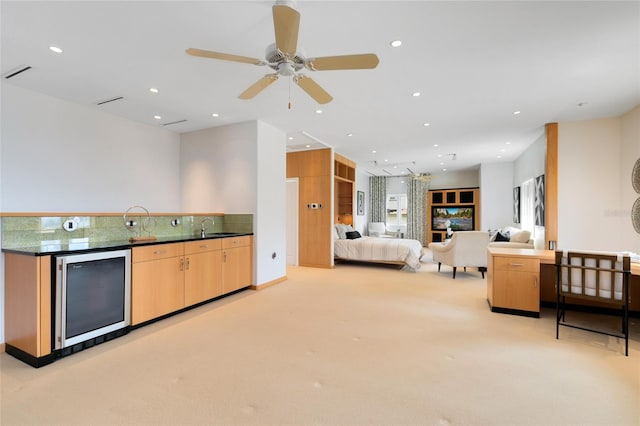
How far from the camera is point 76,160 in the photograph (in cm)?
429

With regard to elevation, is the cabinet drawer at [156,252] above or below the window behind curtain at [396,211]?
below

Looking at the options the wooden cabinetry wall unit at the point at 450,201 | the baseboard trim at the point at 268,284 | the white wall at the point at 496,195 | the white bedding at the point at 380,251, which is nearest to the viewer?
the baseboard trim at the point at 268,284

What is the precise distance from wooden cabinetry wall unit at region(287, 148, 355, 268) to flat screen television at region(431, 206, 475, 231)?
5641 millimetres

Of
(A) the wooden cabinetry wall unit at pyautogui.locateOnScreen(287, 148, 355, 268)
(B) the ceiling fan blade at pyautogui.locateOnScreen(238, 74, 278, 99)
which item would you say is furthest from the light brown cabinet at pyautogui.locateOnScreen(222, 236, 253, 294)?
(B) the ceiling fan blade at pyautogui.locateOnScreen(238, 74, 278, 99)

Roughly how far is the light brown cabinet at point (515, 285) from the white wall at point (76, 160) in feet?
17.7

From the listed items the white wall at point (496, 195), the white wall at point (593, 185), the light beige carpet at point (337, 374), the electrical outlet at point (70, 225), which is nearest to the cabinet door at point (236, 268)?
the light beige carpet at point (337, 374)

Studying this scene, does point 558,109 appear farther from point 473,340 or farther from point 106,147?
point 106,147

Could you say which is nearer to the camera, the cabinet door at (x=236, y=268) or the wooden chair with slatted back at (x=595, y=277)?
the wooden chair with slatted back at (x=595, y=277)

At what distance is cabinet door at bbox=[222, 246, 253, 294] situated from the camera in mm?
4410

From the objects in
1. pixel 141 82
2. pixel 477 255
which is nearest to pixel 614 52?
pixel 477 255

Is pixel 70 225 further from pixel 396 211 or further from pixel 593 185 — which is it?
pixel 396 211

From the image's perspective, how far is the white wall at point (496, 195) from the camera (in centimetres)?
880

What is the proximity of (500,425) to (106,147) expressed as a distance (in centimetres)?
580

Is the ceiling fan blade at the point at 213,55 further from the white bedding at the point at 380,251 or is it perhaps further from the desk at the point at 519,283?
the white bedding at the point at 380,251
